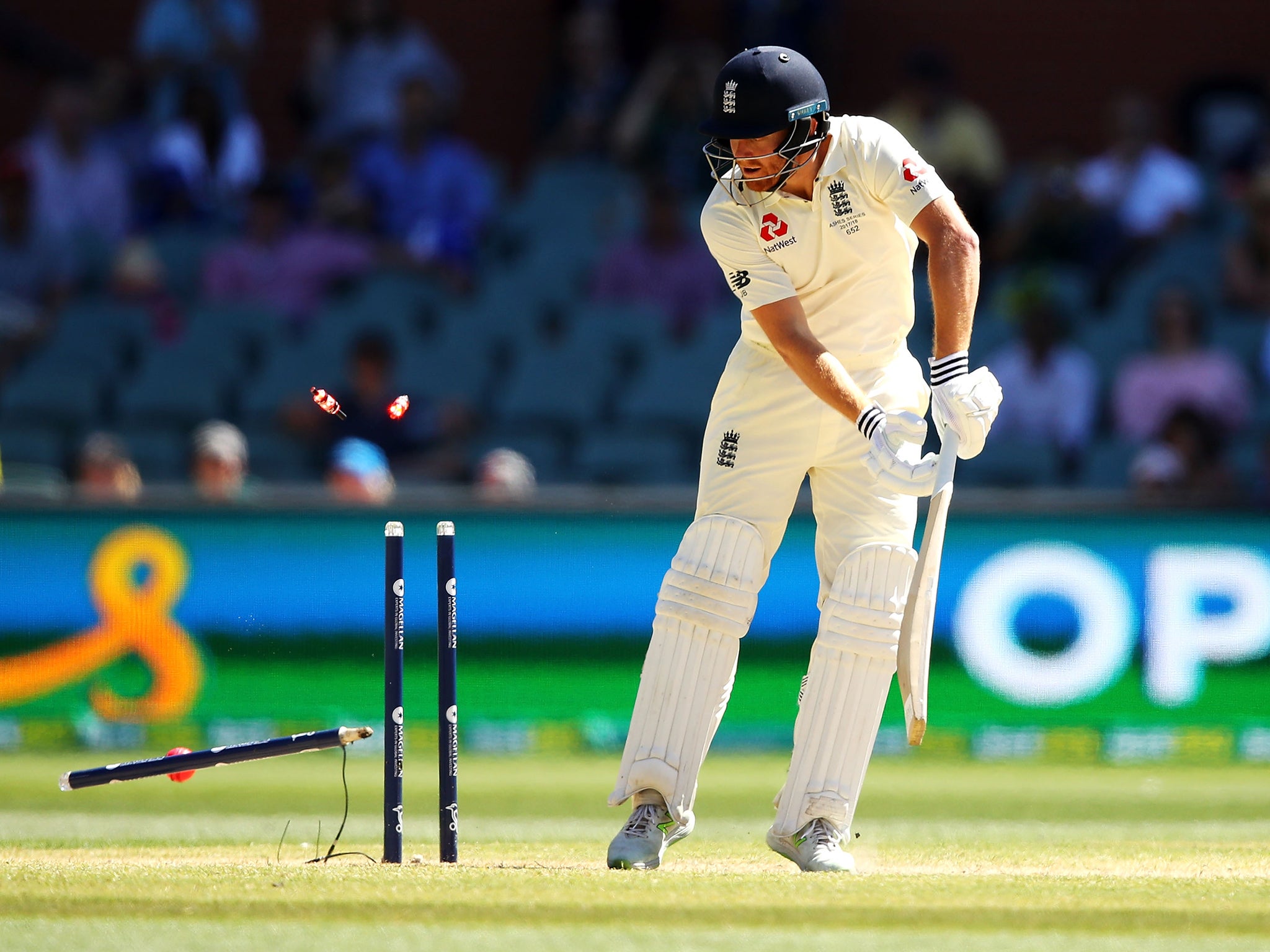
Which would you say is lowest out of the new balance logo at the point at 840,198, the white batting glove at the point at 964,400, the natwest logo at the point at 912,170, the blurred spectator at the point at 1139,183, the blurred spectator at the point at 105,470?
the blurred spectator at the point at 105,470

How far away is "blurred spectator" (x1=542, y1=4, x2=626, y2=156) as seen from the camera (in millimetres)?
11391

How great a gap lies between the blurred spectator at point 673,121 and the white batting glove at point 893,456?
6.83 metres

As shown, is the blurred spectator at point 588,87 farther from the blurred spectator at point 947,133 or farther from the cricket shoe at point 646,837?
the cricket shoe at point 646,837

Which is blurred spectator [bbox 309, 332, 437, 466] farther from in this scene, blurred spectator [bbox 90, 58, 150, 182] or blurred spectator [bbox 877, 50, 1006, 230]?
blurred spectator [bbox 877, 50, 1006, 230]

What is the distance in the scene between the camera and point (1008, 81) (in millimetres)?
12391

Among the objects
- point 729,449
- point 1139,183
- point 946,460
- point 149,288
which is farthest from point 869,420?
point 149,288

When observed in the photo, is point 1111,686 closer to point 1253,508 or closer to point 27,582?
point 1253,508

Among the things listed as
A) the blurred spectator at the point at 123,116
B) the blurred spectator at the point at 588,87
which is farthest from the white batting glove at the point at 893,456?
the blurred spectator at the point at 123,116

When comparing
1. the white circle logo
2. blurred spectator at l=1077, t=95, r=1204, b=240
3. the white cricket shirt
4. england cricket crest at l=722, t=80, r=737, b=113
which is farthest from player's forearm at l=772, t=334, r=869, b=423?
blurred spectator at l=1077, t=95, r=1204, b=240

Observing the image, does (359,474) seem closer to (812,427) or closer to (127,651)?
(127,651)

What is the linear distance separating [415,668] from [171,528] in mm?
1294

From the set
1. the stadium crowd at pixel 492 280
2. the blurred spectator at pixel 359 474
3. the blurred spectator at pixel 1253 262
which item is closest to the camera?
the blurred spectator at pixel 359 474

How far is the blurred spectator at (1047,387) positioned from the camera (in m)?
9.21

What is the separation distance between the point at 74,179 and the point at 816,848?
8.79 meters
